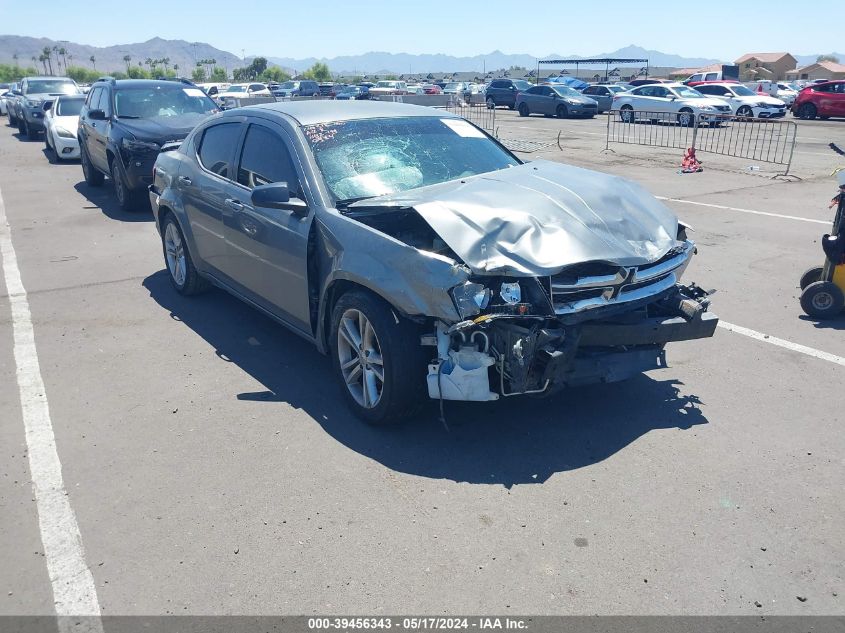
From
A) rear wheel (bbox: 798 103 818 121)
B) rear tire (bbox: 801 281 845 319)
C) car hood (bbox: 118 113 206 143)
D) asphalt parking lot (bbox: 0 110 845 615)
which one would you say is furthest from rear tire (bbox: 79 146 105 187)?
rear wheel (bbox: 798 103 818 121)

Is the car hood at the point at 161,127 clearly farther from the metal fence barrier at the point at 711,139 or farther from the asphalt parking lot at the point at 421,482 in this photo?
the metal fence barrier at the point at 711,139

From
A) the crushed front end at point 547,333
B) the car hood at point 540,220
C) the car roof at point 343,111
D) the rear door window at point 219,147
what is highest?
the car roof at point 343,111

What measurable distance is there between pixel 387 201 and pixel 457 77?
112157mm

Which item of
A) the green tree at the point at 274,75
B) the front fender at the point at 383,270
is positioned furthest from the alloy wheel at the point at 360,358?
the green tree at the point at 274,75

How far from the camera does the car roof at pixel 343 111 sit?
5.26 meters

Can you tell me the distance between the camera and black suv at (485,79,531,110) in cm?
3609

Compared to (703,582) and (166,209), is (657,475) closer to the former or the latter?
(703,582)

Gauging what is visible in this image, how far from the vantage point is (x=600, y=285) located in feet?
13.3

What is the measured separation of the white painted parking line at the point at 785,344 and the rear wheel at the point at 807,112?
29.4 meters

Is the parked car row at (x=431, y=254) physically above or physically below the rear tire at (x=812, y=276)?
above

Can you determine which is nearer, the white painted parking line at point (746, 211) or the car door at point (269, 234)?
the car door at point (269, 234)

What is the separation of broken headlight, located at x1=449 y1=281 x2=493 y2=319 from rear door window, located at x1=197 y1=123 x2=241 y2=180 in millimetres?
2806

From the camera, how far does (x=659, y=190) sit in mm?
13086

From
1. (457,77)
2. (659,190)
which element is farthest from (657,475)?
(457,77)
